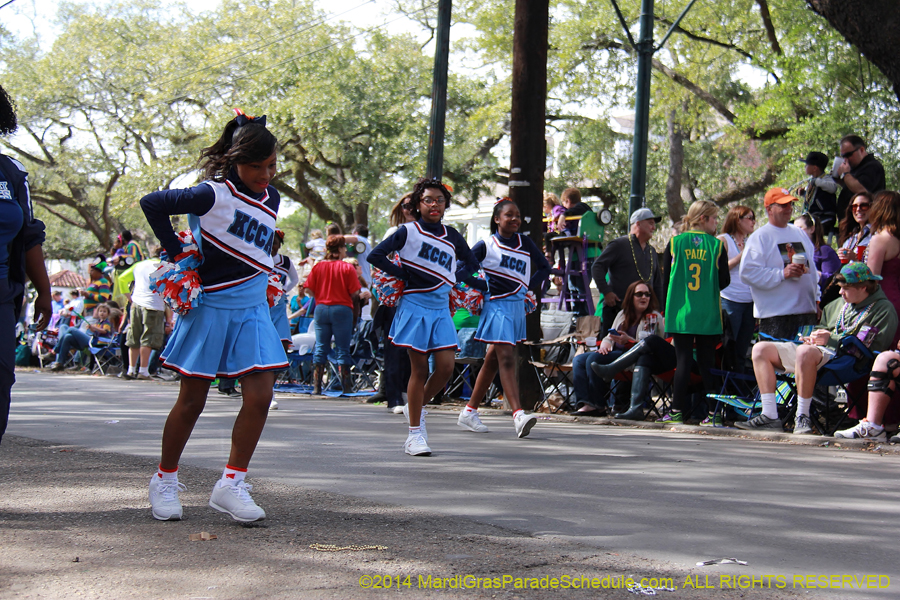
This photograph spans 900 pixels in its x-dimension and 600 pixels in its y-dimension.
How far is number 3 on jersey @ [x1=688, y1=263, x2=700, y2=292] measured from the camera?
9.59m

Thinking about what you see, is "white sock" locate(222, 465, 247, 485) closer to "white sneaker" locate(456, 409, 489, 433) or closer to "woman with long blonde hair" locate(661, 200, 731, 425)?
"white sneaker" locate(456, 409, 489, 433)

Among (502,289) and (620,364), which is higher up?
(502,289)

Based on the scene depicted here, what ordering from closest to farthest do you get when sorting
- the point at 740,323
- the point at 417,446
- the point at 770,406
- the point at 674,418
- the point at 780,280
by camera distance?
1. the point at 417,446
2. the point at 770,406
3. the point at 780,280
4. the point at 674,418
5. the point at 740,323

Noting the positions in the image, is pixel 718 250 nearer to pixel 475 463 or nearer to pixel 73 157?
pixel 475 463

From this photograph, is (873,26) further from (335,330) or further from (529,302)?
(335,330)

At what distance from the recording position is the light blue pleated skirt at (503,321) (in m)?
8.95

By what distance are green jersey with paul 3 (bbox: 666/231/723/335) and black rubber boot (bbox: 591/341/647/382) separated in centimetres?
42

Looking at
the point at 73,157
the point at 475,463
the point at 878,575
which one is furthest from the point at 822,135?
the point at 73,157

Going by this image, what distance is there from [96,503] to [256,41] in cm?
3383

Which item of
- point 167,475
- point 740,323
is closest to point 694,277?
point 740,323

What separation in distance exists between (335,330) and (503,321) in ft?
15.6

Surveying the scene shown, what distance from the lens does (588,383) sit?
10.6 meters

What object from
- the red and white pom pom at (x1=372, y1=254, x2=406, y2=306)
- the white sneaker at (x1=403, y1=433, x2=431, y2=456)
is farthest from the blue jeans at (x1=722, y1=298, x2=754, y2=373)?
the white sneaker at (x1=403, y1=433, x2=431, y2=456)

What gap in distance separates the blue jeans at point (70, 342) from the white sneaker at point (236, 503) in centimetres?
1612
